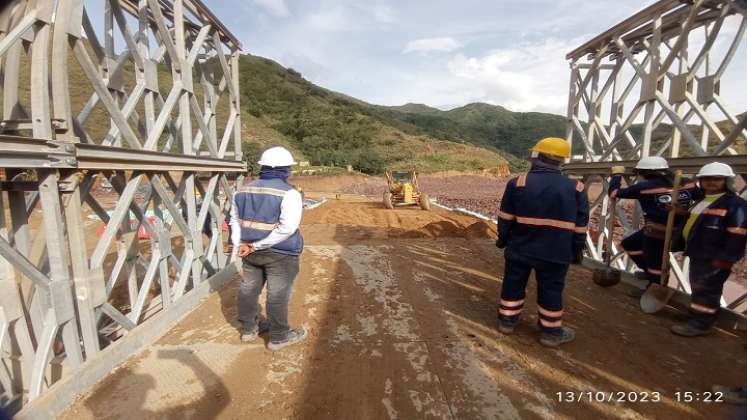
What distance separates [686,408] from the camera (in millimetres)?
2576

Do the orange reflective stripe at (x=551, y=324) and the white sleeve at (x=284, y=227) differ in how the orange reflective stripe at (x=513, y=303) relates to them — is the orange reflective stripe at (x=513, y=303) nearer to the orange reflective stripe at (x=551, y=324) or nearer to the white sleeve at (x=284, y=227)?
the orange reflective stripe at (x=551, y=324)

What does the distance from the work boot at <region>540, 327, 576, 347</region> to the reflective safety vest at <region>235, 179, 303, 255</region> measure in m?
2.44

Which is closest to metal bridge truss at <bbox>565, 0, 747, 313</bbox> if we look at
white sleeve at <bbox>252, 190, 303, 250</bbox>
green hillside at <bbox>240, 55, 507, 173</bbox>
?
white sleeve at <bbox>252, 190, 303, 250</bbox>

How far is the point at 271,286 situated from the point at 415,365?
55.9 inches

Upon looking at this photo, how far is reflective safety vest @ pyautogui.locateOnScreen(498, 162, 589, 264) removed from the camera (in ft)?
10.9

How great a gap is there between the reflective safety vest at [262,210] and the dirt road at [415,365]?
1005mm

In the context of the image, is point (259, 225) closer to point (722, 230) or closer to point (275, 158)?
point (275, 158)

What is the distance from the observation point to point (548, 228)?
3346mm

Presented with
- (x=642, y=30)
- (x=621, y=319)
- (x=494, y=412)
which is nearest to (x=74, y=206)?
(x=494, y=412)

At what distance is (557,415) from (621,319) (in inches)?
83.9

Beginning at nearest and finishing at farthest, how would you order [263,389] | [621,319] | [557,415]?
1. [557,415]
2. [263,389]
3. [621,319]

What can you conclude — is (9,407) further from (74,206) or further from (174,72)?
(174,72)

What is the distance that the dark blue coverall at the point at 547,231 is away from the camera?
3324 millimetres

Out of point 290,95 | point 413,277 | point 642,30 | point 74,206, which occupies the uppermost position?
point 290,95
